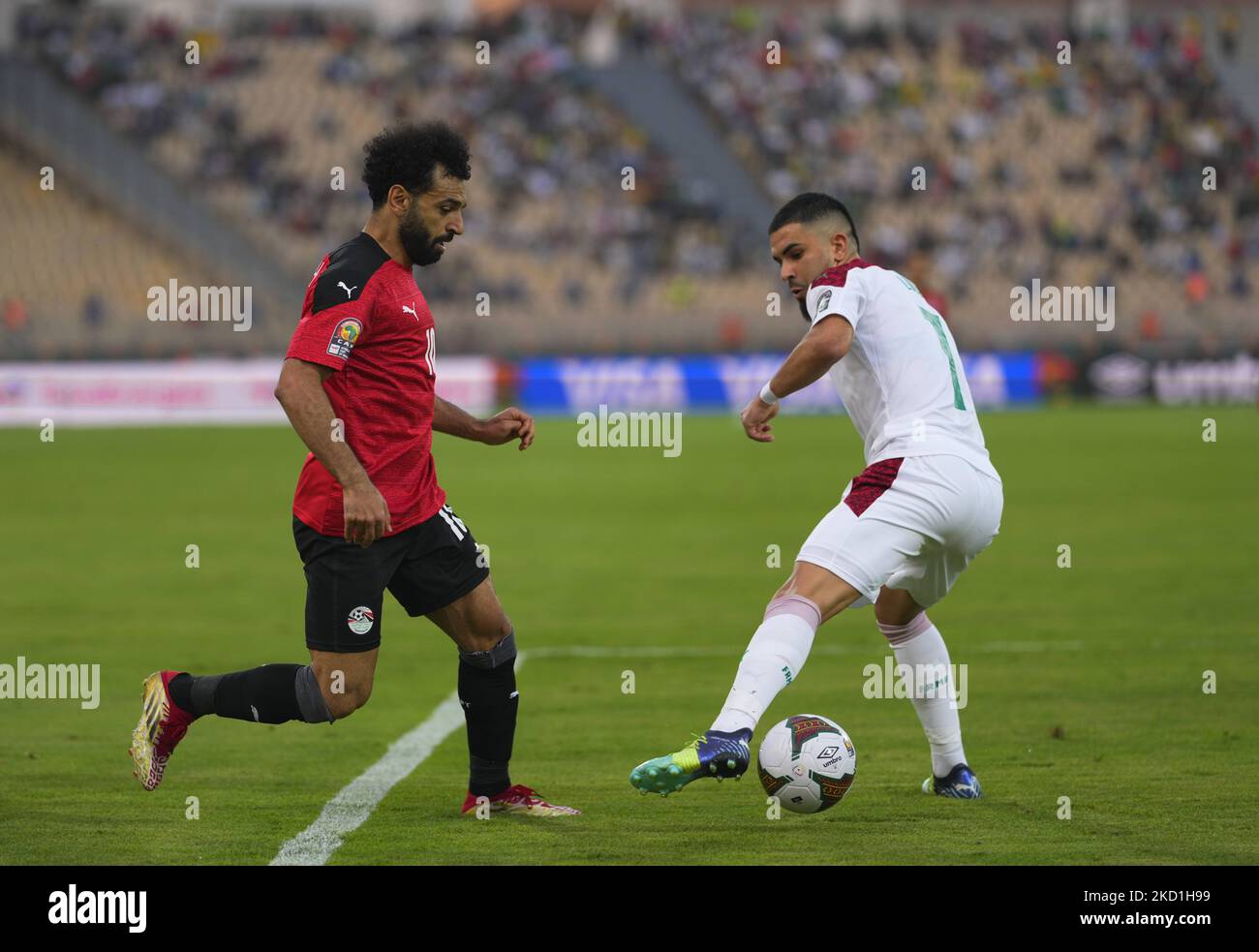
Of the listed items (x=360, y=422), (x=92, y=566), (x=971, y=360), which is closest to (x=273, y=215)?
(x=971, y=360)

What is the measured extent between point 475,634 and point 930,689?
1.81 m

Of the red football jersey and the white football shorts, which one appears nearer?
the white football shorts

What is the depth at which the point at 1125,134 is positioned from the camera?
4644 cm

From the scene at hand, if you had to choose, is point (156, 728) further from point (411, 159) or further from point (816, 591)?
point (816, 591)

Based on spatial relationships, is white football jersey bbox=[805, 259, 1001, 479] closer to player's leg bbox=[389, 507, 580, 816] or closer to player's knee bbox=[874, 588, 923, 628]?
Answer: player's knee bbox=[874, 588, 923, 628]

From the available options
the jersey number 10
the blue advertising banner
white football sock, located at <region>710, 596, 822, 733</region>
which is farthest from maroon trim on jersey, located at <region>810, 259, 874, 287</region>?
the blue advertising banner

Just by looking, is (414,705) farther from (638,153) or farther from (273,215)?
(638,153)

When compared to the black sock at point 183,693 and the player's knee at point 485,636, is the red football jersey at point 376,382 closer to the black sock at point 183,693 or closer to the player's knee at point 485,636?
the player's knee at point 485,636

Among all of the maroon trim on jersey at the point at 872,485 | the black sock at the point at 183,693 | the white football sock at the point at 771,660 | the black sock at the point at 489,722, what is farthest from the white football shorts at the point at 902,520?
the black sock at the point at 183,693

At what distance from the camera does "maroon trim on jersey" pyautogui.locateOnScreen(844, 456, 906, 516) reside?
6168mm

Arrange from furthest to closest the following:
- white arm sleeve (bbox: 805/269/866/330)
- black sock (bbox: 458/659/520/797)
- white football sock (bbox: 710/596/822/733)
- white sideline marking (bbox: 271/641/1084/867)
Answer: black sock (bbox: 458/659/520/797)
white arm sleeve (bbox: 805/269/866/330)
white sideline marking (bbox: 271/641/1084/867)
white football sock (bbox: 710/596/822/733)

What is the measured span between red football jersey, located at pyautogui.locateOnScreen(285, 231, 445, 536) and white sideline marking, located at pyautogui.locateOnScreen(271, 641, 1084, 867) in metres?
1.09

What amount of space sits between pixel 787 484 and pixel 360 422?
1540 cm

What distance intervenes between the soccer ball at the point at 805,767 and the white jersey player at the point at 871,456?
163mm
